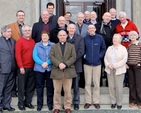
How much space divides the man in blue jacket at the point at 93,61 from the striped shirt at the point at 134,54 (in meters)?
0.61

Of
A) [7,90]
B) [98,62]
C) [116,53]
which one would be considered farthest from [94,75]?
[7,90]

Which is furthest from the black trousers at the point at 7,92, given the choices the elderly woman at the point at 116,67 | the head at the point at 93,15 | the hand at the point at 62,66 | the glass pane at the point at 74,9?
the glass pane at the point at 74,9

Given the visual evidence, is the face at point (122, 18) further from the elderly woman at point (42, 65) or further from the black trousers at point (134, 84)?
the elderly woman at point (42, 65)

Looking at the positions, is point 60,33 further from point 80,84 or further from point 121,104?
point 121,104

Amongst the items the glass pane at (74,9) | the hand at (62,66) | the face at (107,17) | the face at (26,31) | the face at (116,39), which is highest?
the glass pane at (74,9)

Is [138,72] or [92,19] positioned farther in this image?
[92,19]

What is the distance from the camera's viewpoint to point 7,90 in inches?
239

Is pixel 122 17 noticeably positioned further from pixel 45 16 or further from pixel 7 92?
pixel 7 92

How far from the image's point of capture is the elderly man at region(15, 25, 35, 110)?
5.82 metres

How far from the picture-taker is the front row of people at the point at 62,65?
5750 mm

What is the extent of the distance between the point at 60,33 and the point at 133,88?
85.1 inches

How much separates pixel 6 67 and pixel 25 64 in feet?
1.32

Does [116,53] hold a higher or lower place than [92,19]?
lower

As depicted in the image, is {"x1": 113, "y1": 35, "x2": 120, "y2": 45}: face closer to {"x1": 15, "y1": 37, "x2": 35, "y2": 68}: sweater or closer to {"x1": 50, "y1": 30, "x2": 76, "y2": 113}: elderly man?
{"x1": 50, "y1": 30, "x2": 76, "y2": 113}: elderly man
